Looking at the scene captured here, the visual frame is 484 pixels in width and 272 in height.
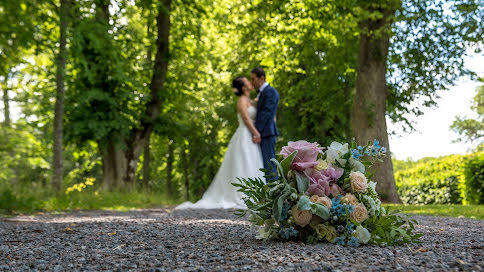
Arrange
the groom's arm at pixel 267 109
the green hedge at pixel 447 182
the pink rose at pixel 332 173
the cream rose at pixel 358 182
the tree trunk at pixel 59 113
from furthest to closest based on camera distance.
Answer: the green hedge at pixel 447 182 < the tree trunk at pixel 59 113 < the groom's arm at pixel 267 109 < the pink rose at pixel 332 173 < the cream rose at pixel 358 182

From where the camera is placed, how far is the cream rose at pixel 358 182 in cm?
347

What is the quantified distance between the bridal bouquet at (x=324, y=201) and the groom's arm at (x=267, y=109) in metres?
4.95

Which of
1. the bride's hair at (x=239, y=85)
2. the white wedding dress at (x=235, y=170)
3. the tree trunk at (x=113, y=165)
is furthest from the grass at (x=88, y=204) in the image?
the bride's hair at (x=239, y=85)

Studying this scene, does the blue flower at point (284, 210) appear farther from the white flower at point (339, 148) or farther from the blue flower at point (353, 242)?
the white flower at point (339, 148)

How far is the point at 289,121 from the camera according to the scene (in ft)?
65.1

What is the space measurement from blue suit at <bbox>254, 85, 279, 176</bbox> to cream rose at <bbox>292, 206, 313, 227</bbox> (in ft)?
17.2

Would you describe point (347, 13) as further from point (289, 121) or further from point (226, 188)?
point (289, 121)

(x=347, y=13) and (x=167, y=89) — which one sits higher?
(x=347, y=13)

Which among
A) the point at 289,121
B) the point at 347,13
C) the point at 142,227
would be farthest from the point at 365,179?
the point at 289,121

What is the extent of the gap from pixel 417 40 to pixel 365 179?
9.58 m

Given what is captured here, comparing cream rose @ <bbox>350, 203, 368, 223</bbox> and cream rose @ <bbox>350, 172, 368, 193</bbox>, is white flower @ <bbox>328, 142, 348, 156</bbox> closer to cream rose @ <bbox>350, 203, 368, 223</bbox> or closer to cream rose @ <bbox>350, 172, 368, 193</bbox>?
cream rose @ <bbox>350, 172, 368, 193</bbox>

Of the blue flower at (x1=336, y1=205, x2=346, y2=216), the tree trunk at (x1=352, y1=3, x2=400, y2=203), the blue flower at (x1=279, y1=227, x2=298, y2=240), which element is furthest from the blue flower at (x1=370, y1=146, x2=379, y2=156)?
the tree trunk at (x1=352, y1=3, x2=400, y2=203)

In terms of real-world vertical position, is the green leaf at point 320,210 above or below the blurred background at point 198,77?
below

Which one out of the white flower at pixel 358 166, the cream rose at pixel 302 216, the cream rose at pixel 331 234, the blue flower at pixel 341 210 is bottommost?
the cream rose at pixel 331 234
